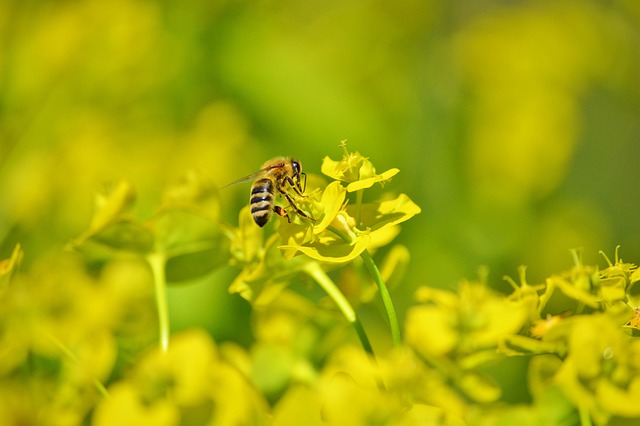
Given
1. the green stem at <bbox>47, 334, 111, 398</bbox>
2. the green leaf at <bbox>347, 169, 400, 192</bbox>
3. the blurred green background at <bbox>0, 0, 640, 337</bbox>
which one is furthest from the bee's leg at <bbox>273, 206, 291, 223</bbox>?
the blurred green background at <bbox>0, 0, 640, 337</bbox>

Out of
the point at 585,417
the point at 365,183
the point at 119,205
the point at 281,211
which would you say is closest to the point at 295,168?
the point at 281,211

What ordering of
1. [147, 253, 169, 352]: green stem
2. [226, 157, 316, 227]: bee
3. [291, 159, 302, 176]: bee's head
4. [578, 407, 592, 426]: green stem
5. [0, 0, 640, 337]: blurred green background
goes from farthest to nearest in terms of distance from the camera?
[0, 0, 640, 337]: blurred green background
[291, 159, 302, 176]: bee's head
[226, 157, 316, 227]: bee
[147, 253, 169, 352]: green stem
[578, 407, 592, 426]: green stem

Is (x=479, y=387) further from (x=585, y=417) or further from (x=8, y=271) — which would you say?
(x=8, y=271)

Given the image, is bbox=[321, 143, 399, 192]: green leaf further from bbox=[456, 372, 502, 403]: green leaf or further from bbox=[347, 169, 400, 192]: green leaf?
bbox=[456, 372, 502, 403]: green leaf

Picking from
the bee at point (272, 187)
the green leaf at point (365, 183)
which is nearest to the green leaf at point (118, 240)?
the bee at point (272, 187)

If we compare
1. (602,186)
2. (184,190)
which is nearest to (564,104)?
(602,186)

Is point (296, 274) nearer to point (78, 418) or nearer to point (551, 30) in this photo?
point (78, 418)
